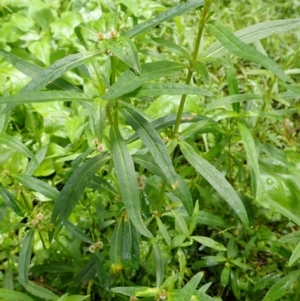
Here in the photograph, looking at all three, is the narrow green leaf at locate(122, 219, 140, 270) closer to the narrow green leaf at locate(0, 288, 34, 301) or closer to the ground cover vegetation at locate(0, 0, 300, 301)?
the ground cover vegetation at locate(0, 0, 300, 301)

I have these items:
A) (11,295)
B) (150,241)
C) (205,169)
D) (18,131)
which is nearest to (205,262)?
(150,241)

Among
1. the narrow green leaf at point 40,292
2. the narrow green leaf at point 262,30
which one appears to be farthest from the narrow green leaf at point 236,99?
the narrow green leaf at point 40,292

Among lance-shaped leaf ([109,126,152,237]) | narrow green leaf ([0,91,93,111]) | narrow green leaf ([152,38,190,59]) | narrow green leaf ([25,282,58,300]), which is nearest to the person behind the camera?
narrow green leaf ([0,91,93,111])

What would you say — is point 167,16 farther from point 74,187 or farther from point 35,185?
point 35,185

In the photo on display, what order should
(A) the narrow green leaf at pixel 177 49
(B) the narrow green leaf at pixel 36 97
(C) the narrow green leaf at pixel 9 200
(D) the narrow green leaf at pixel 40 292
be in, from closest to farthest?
(B) the narrow green leaf at pixel 36 97
(A) the narrow green leaf at pixel 177 49
(C) the narrow green leaf at pixel 9 200
(D) the narrow green leaf at pixel 40 292

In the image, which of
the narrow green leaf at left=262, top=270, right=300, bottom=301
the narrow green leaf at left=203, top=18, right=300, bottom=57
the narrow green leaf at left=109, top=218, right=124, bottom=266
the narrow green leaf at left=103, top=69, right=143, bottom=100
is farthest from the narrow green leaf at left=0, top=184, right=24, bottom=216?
the narrow green leaf at left=262, top=270, right=300, bottom=301

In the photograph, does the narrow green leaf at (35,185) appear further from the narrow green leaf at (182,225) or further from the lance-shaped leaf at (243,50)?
the lance-shaped leaf at (243,50)

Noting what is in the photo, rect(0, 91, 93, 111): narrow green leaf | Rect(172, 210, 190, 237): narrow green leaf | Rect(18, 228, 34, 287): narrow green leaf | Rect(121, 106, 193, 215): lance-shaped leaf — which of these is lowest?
Rect(18, 228, 34, 287): narrow green leaf
